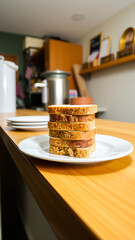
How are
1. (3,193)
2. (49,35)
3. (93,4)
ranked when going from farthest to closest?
(49,35), (93,4), (3,193)

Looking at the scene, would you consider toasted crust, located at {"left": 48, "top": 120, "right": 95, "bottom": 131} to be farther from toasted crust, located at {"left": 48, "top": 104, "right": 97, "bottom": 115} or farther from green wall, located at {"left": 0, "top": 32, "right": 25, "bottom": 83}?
green wall, located at {"left": 0, "top": 32, "right": 25, "bottom": 83}

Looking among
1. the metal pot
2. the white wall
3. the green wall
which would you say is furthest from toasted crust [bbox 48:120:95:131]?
the green wall

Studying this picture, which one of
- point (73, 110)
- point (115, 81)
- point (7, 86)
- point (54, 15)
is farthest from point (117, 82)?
point (73, 110)

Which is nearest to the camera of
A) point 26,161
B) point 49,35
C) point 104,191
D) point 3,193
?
point 104,191

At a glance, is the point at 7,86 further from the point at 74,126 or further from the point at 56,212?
the point at 56,212

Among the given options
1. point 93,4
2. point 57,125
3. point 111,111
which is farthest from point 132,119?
point 57,125

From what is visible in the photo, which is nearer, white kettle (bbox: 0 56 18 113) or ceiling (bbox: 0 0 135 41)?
white kettle (bbox: 0 56 18 113)

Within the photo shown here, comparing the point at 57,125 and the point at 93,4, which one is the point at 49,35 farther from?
the point at 57,125
